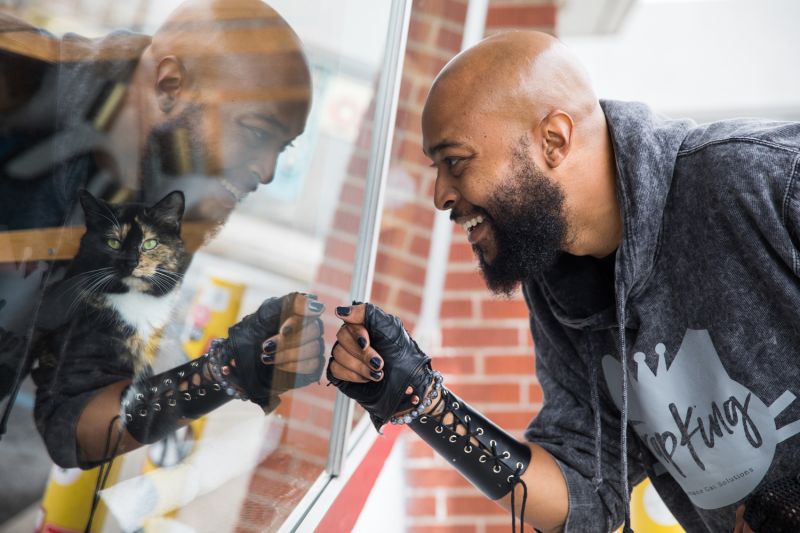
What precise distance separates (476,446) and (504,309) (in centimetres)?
110

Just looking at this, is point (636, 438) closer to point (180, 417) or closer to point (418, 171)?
point (180, 417)

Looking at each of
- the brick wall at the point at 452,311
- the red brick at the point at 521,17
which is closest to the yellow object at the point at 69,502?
the brick wall at the point at 452,311

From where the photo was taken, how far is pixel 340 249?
1.00 metres

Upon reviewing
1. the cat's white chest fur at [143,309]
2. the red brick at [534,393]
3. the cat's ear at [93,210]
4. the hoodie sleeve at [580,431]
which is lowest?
the red brick at [534,393]

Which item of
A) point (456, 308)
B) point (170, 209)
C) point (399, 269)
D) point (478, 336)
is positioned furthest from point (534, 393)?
point (170, 209)

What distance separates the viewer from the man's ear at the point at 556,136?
0.91 meters

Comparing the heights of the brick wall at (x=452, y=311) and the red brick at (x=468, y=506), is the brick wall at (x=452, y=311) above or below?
above

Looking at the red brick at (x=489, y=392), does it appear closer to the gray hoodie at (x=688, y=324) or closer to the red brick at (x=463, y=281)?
the red brick at (x=463, y=281)

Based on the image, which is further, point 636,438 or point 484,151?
point 636,438

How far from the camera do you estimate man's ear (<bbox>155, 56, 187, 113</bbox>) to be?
0.41m

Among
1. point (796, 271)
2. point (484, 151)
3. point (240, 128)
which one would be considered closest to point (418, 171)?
point (484, 151)

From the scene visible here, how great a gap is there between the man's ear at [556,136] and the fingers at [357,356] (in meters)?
0.38

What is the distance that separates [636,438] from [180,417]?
31.6 inches

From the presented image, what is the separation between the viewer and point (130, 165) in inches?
15.3
